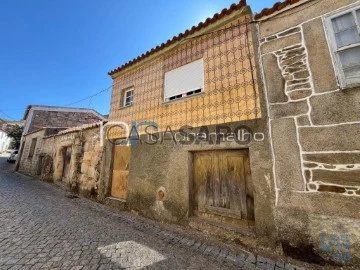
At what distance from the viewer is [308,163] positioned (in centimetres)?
329

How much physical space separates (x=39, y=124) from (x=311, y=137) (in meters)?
22.0

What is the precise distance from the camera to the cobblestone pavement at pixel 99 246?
9.70 ft

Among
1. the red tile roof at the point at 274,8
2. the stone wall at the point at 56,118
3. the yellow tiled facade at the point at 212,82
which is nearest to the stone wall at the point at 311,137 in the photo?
the red tile roof at the point at 274,8

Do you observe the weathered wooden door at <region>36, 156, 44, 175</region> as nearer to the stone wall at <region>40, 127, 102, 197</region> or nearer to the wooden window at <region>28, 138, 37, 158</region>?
the wooden window at <region>28, 138, 37, 158</region>

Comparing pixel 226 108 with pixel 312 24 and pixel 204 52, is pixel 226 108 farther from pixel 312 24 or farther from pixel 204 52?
pixel 312 24

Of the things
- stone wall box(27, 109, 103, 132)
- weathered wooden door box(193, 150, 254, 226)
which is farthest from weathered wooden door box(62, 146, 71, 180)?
stone wall box(27, 109, 103, 132)

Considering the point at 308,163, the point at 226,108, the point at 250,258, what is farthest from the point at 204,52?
the point at 250,258

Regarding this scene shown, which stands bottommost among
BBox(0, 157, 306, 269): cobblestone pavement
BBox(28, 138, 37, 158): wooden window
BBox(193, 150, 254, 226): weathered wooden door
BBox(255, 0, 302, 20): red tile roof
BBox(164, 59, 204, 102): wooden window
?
BBox(0, 157, 306, 269): cobblestone pavement

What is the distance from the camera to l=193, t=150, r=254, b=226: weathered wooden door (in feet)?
13.2

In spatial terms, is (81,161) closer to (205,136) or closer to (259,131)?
(205,136)

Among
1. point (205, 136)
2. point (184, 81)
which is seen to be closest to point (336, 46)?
point (205, 136)

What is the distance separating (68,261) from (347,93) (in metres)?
5.44

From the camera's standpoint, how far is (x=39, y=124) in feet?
59.0

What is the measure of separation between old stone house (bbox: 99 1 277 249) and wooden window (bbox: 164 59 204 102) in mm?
30
